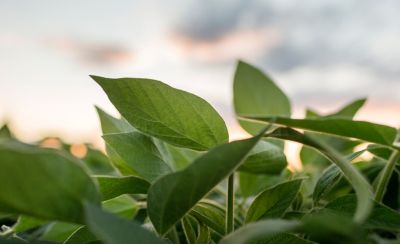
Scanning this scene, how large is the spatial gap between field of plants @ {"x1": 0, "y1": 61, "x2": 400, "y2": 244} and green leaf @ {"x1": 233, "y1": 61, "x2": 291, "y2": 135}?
0.16 meters

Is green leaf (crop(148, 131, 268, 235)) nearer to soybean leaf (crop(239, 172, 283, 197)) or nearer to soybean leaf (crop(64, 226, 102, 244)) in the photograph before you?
soybean leaf (crop(64, 226, 102, 244))

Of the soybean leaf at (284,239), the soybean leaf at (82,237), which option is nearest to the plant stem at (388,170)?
the soybean leaf at (284,239)

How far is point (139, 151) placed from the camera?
16.4 inches

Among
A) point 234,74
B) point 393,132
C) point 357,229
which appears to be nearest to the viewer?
point 357,229

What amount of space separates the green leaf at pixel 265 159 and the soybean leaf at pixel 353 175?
104 mm

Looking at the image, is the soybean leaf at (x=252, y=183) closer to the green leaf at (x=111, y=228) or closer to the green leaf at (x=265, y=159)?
the green leaf at (x=265, y=159)

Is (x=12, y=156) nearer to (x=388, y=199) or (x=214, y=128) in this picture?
(x=214, y=128)

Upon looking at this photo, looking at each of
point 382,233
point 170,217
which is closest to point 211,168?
point 170,217

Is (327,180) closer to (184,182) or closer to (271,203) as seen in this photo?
(271,203)

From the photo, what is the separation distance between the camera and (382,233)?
590mm

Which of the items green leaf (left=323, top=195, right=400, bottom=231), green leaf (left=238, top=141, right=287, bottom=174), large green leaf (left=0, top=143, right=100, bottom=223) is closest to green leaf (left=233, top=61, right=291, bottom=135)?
green leaf (left=238, top=141, right=287, bottom=174)

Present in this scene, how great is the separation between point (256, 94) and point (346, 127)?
1.32 ft

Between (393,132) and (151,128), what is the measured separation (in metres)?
0.16

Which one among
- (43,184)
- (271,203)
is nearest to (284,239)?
(271,203)
